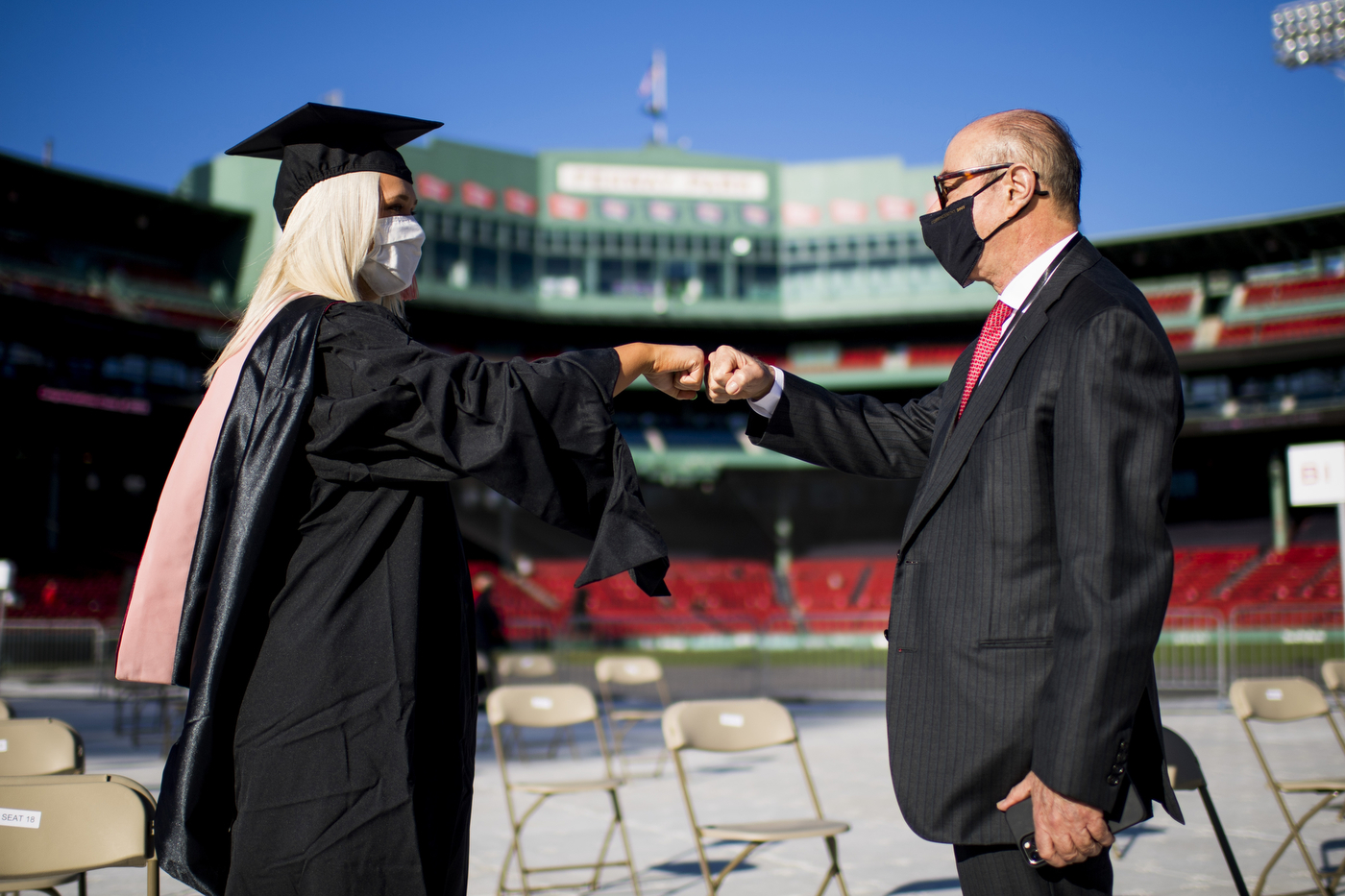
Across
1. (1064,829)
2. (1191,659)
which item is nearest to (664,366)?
(1064,829)

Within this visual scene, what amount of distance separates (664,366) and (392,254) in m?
0.64

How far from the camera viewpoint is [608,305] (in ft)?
117

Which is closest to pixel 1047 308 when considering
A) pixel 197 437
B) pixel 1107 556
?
pixel 1107 556

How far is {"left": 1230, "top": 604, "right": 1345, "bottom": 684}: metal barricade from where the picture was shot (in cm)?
1541

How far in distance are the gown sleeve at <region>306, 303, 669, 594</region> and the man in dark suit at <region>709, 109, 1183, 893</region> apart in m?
0.62

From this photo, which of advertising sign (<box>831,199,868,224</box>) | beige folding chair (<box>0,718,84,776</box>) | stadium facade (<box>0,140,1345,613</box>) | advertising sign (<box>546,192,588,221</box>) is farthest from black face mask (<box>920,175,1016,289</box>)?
advertising sign (<box>831,199,868,224</box>)

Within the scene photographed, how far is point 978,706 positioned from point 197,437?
158 cm

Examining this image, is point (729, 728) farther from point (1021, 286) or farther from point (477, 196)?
point (477, 196)

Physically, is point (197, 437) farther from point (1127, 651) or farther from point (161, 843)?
point (1127, 651)

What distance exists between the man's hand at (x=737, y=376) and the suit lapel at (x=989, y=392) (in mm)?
690

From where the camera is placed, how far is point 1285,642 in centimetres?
1591

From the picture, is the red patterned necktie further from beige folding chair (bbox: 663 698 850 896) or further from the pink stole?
beige folding chair (bbox: 663 698 850 896)

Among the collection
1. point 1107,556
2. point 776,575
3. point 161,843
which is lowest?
point 776,575

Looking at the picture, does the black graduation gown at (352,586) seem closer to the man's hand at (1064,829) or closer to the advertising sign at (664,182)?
the man's hand at (1064,829)
